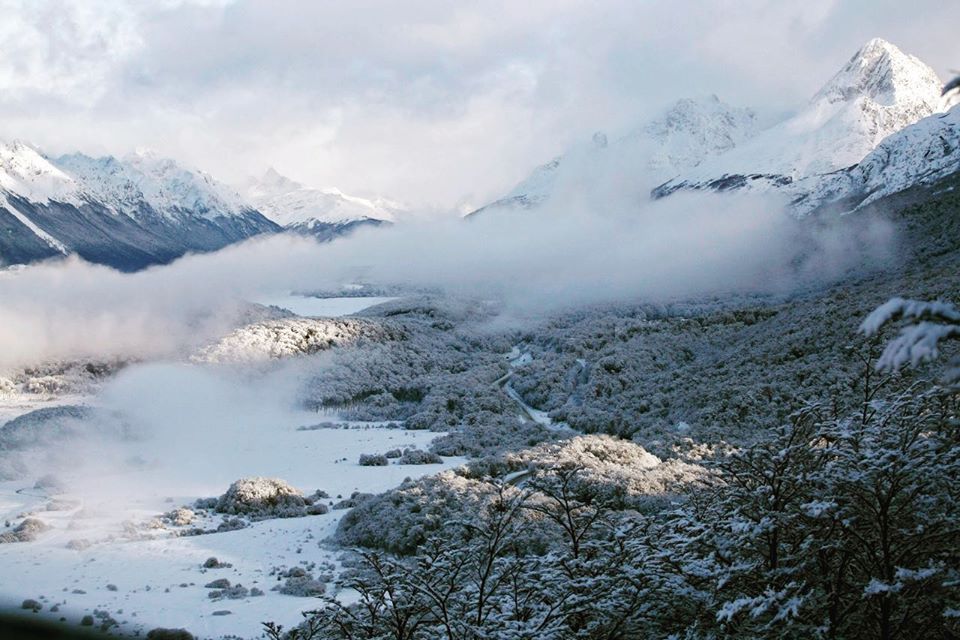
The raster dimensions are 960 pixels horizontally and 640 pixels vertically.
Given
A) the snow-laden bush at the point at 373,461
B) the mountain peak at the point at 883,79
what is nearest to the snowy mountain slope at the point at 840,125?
the mountain peak at the point at 883,79

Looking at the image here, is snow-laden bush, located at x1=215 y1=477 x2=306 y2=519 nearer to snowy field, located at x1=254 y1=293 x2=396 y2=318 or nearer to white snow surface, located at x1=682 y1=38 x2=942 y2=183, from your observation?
snowy field, located at x1=254 y1=293 x2=396 y2=318

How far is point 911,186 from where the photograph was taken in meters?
72.8

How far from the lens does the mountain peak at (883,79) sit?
131375 mm

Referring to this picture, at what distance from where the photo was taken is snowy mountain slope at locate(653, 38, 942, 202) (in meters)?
115

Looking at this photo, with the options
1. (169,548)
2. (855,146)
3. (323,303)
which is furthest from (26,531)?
(855,146)

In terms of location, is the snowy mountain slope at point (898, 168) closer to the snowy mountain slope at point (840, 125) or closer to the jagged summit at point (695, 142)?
the snowy mountain slope at point (840, 125)

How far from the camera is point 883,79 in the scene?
135 metres

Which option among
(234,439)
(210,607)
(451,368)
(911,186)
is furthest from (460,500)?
(911,186)

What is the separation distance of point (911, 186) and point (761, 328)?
44987 mm

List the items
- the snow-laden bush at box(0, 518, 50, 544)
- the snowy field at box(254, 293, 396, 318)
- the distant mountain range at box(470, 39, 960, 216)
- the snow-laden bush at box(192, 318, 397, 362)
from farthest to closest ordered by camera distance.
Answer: the snowy field at box(254, 293, 396, 318)
the distant mountain range at box(470, 39, 960, 216)
the snow-laden bush at box(192, 318, 397, 362)
the snow-laden bush at box(0, 518, 50, 544)

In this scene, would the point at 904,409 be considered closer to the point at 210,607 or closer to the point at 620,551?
the point at 620,551

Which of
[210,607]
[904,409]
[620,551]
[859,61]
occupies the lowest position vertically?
[210,607]

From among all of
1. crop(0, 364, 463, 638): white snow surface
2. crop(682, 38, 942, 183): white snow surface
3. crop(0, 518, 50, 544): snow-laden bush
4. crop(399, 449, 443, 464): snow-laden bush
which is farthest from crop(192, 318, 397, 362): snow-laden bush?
crop(682, 38, 942, 183): white snow surface

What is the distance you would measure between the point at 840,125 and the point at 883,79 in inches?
917
